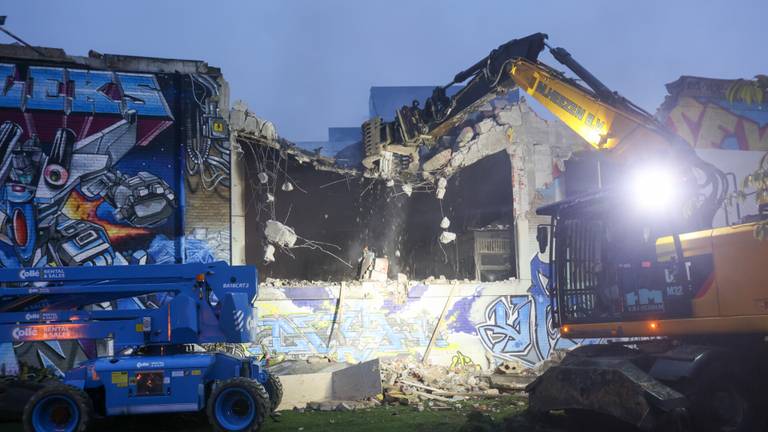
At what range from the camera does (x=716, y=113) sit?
882 inches

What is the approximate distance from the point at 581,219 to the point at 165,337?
248 inches

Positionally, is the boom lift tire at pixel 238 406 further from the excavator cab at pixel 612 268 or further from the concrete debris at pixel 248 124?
the concrete debris at pixel 248 124

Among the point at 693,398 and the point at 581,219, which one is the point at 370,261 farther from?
the point at 693,398

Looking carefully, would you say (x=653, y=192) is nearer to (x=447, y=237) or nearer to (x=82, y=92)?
(x=447, y=237)

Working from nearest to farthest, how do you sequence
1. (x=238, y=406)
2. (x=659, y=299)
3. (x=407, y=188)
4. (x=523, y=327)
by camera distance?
(x=659, y=299) < (x=238, y=406) < (x=523, y=327) < (x=407, y=188)

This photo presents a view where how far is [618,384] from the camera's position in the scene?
7.80 meters

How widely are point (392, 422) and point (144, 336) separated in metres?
4.09

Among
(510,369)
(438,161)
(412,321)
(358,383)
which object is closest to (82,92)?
(438,161)

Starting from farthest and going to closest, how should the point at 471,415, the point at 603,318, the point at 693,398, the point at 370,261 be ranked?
the point at 370,261
the point at 471,415
the point at 603,318
the point at 693,398

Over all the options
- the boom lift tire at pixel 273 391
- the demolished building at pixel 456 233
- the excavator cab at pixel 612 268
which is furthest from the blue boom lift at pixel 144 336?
the demolished building at pixel 456 233

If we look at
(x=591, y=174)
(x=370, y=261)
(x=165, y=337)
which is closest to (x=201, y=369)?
(x=165, y=337)

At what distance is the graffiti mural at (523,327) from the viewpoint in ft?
61.1

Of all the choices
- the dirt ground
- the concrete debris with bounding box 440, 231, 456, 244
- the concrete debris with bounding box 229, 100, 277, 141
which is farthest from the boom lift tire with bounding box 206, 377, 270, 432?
the concrete debris with bounding box 440, 231, 456, 244

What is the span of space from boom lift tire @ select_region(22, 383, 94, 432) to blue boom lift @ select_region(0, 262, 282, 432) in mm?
14
